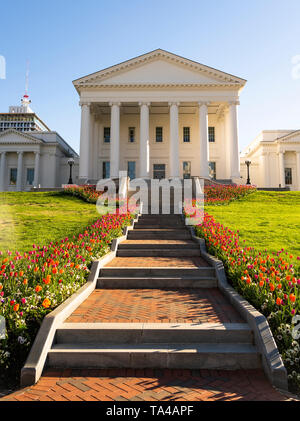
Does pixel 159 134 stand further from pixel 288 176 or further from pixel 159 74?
pixel 288 176

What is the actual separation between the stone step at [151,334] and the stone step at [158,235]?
6.79 meters

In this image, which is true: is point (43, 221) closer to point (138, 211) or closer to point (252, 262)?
point (138, 211)

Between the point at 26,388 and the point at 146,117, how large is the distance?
103 ft

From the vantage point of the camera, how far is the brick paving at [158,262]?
791 cm

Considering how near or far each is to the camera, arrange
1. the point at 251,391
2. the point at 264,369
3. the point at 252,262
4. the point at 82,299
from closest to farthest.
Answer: the point at 251,391 → the point at 264,369 → the point at 82,299 → the point at 252,262

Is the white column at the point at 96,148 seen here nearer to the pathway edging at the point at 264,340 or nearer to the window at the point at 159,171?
the window at the point at 159,171

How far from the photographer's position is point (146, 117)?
31.9 meters

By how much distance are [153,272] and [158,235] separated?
4164mm

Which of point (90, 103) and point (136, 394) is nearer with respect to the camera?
point (136, 394)

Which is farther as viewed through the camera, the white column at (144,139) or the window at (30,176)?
the window at (30,176)

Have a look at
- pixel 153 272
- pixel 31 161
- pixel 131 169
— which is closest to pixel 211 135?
pixel 131 169

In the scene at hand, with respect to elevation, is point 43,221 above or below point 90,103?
below

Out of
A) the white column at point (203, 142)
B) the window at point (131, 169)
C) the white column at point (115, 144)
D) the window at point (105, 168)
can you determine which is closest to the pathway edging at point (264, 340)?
the white column at point (203, 142)
